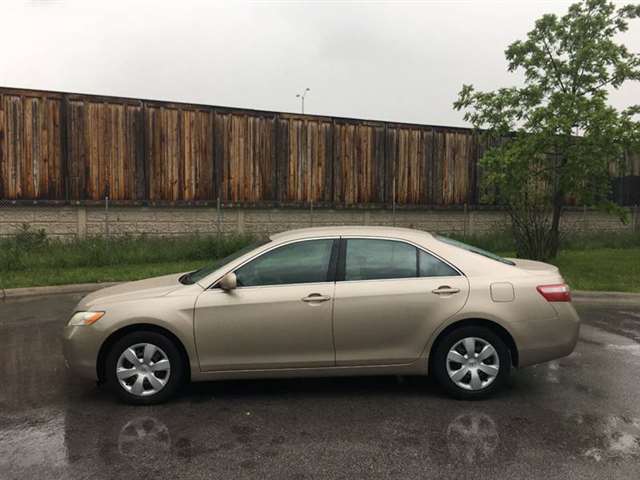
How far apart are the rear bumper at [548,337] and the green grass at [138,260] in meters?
6.04

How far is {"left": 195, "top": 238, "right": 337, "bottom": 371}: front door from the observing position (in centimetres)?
449

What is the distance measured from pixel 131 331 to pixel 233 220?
13019 millimetres

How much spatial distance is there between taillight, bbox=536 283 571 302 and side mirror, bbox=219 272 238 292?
8.71 ft

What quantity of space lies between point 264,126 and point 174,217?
423 centimetres

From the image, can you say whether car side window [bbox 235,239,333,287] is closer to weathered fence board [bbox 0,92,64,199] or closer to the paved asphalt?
the paved asphalt

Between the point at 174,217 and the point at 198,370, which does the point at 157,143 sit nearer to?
the point at 174,217

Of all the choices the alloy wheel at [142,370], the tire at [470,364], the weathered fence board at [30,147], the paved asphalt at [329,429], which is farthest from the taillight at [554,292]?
the weathered fence board at [30,147]

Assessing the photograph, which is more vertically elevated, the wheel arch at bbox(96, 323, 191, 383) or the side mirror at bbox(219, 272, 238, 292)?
the side mirror at bbox(219, 272, 238, 292)

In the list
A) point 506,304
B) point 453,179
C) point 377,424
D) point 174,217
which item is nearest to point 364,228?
point 506,304

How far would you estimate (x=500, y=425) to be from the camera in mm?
4062

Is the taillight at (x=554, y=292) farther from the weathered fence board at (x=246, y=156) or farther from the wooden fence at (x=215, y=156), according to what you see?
the weathered fence board at (x=246, y=156)

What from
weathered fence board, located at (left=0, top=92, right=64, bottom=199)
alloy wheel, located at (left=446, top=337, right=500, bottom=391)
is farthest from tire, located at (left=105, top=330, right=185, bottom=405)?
weathered fence board, located at (left=0, top=92, right=64, bottom=199)

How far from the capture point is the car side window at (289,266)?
468 cm

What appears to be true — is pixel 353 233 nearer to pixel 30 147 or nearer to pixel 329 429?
pixel 329 429
